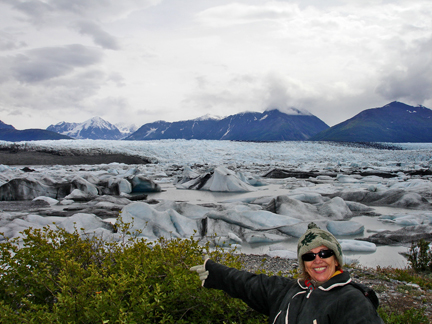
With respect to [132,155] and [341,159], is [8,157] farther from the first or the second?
[341,159]

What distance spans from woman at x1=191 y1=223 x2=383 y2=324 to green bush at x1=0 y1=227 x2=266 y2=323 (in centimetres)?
25

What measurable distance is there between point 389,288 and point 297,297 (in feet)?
8.82

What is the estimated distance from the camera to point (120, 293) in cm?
213

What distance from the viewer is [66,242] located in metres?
3.12

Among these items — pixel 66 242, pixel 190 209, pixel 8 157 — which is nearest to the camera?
pixel 66 242

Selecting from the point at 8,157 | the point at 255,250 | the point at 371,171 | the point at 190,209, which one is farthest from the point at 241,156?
the point at 255,250

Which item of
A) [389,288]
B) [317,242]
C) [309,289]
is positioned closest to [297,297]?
[309,289]

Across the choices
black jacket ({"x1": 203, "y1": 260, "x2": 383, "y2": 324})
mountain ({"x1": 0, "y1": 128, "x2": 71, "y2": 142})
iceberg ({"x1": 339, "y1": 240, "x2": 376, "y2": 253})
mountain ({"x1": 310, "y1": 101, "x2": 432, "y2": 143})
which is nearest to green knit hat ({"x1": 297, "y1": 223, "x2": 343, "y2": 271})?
black jacket ({"x1": 203, "y1": 260, "x2": 383, "y2": 324})

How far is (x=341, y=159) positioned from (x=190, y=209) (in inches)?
1039

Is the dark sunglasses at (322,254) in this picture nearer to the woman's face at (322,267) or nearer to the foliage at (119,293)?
the woman's face at (322,267)

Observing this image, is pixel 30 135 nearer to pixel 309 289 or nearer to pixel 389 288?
pixel 389 288

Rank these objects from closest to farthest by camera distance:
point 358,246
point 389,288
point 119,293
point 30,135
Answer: point 119,293 < point 389,288 < point 358,246 < point 30,135

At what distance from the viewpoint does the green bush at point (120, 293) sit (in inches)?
75.0

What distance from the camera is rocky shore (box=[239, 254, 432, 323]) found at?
10.6ft
